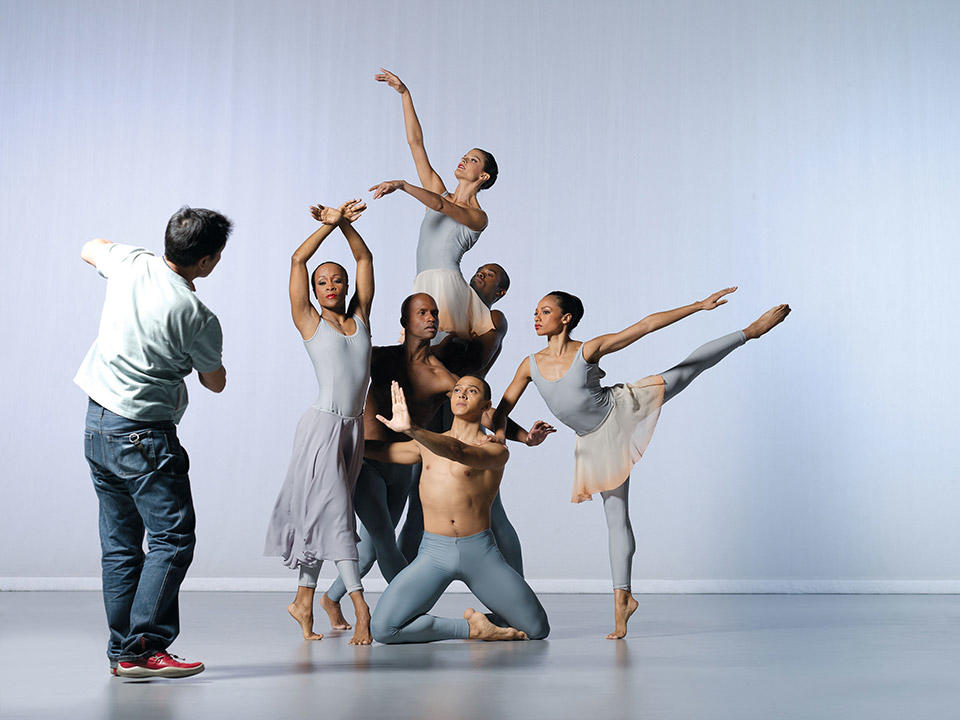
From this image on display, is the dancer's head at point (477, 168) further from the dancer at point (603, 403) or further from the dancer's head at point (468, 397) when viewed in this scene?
the dancer's head at point (468, 397)

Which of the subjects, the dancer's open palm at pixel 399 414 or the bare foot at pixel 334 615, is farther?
the bare foot at pixel 334 615

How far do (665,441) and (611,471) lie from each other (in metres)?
2.17

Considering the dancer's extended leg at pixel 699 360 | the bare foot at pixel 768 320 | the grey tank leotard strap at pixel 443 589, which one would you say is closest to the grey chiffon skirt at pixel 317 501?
the grey tank leotard strap at pixel 443 589

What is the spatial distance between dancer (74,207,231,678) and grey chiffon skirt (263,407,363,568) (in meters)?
1.03

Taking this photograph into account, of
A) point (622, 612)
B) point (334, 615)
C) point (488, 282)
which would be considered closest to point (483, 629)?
point (622, 612)

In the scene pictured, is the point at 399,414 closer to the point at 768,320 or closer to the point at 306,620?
the point at 306,620

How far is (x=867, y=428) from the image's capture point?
6.75m

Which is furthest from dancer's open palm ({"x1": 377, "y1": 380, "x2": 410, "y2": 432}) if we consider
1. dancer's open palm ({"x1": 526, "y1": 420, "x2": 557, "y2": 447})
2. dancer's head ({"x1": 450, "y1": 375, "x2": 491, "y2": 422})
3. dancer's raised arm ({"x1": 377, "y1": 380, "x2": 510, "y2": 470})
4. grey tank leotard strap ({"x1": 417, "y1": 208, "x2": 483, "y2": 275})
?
grey tank leotard strap ({"x1": 417, "y1": 208, "x2": 483, "y2": 275})

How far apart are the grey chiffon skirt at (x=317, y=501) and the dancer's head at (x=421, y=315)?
1.61 ft

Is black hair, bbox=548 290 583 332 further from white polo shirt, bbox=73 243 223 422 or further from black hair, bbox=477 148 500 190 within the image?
white polo shirt, bbox=73 243 223 422

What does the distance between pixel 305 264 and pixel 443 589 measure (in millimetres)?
1388

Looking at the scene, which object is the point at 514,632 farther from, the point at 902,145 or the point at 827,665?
the point at 902,145

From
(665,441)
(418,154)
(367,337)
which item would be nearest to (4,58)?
(418,154)

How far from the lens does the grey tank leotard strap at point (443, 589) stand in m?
4.14
